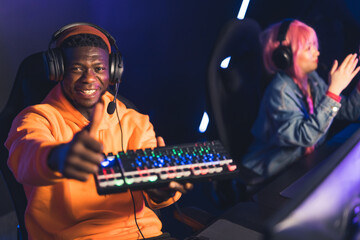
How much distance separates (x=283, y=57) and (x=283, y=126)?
266 mm

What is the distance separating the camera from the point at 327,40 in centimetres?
215

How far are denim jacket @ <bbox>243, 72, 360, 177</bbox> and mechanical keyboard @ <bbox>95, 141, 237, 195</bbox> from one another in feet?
2.10

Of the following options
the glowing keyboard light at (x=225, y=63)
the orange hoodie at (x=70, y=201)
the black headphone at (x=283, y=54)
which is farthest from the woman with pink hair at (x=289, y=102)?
the orange hoodie at (x=70, y=201)

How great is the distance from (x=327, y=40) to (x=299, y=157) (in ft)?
2.61

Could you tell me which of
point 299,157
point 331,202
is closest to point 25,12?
point 299,157

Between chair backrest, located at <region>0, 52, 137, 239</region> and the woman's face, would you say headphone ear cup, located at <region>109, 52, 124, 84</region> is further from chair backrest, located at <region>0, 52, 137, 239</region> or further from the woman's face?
the woman's face

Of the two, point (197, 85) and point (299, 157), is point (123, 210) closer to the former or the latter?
point (299, 157)

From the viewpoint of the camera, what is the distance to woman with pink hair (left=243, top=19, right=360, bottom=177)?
5.16 ft

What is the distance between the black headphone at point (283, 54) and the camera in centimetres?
160

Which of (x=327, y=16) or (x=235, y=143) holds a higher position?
(x=327, y=16)

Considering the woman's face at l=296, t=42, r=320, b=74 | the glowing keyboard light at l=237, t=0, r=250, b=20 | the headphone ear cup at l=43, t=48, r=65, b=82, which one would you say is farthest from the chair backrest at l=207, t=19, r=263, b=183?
the glowing keyboard light at l=237, t=0, r=250, b=20

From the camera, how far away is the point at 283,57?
1603 millimetres

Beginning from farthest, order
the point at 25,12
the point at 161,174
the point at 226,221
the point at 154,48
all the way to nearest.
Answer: the point at 154,48 → the point at 25,12 → the point at 226,221 → the point at 161,174

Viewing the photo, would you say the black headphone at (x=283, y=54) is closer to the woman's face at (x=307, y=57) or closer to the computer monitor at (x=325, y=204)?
the woman's face at (x=307, y=57)
